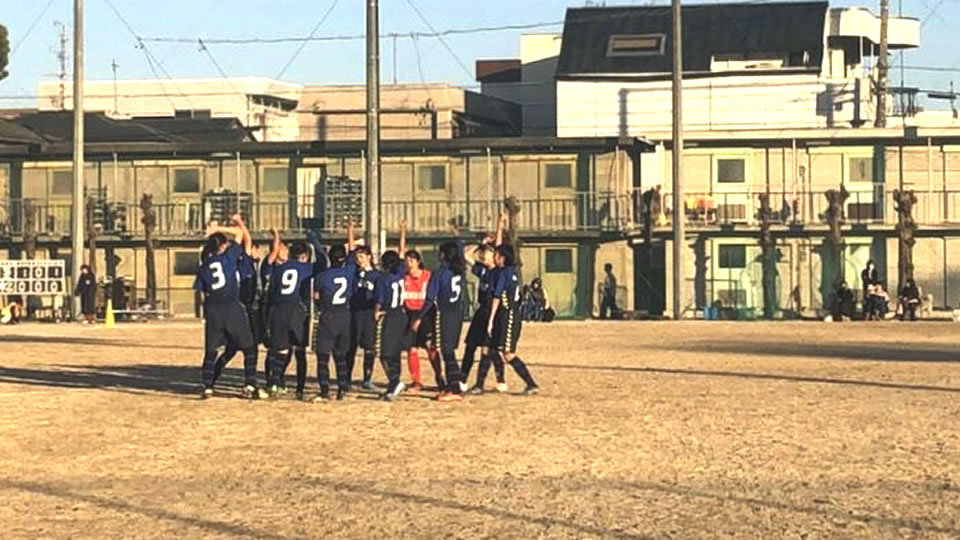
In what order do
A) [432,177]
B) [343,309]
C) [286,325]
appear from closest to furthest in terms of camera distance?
[286,325] → [343,309] → [432,177]

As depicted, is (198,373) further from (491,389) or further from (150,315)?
(150,315)

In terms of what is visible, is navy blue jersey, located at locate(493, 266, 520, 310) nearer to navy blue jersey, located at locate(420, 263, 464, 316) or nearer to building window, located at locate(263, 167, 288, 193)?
navy blue jersey, located at locate(420, 263, 464, 316)

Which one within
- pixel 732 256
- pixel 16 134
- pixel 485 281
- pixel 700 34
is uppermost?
pixel 700 34

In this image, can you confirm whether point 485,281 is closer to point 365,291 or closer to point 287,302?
point 365,291

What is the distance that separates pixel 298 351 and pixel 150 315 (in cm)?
3327

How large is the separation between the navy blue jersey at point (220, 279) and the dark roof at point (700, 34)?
153ft

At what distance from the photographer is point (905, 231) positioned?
48.6 metres

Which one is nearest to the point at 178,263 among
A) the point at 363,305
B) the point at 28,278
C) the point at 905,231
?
the point at 28,278

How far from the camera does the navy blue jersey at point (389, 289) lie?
Result: 57.0 ft

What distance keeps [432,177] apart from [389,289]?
3740cm

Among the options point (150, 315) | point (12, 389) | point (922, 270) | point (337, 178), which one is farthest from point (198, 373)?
point (922, 270)

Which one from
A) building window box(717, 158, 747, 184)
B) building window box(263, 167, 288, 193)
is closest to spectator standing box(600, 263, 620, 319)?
building window box(717, 158, 747, 184)

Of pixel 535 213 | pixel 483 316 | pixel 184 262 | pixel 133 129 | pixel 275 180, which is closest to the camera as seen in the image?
pixel 483 316

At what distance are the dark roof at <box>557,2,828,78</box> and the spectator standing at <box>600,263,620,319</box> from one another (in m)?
13.1
